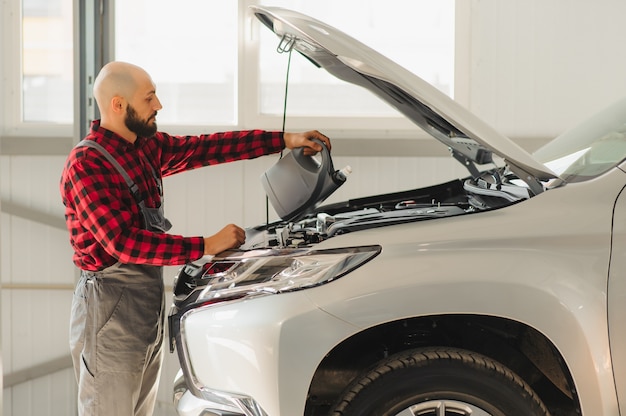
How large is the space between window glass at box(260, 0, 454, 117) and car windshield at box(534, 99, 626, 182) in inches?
98.9

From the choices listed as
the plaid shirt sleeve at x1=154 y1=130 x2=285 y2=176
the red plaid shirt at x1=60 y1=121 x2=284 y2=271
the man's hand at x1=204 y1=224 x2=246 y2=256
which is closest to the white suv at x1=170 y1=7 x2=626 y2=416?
the man's hand at x1=204 y1=224 x2=246 y2=256

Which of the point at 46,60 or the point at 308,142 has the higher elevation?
the point at 46,60

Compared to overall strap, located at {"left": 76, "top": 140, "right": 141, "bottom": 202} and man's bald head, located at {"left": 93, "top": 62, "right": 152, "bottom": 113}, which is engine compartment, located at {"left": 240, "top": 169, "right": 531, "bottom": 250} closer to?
overall strap, located at {"left": 76, "top": 140, "right": 141, "bottom": 202}

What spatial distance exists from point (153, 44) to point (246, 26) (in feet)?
2.35

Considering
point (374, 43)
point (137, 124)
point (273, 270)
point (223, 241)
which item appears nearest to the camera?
point (273, 270)

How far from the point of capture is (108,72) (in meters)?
2.70

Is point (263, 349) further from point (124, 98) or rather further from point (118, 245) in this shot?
point (124, 98)

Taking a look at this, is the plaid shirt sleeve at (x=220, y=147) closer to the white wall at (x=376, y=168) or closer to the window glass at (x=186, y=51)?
the white wall at (x=376, y=168)

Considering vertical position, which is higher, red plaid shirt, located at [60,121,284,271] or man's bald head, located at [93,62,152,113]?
man's bald head, located at [93,62,152,113]

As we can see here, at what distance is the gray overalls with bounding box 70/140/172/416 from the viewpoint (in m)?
2.62

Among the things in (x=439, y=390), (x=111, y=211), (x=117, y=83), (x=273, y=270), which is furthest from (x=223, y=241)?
(x=439, y=390)

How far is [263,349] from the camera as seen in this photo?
6.98ft

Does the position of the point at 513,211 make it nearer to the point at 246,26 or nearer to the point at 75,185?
the point at 75,185

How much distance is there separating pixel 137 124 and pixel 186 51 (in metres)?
2.93
